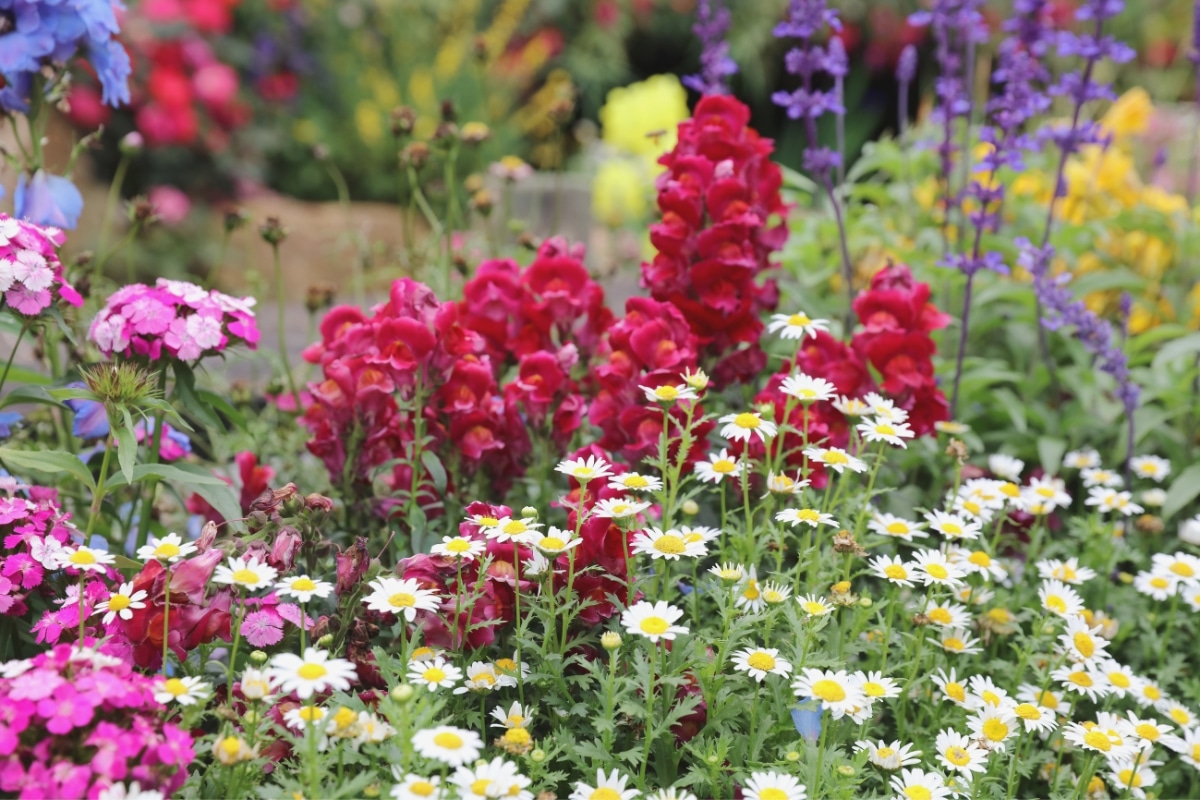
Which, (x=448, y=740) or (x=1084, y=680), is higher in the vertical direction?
(x=448, y=740)

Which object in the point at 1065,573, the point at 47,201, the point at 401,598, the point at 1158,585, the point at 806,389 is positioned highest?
the point at 47,201

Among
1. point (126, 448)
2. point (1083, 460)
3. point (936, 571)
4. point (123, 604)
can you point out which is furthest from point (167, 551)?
point (1083, 460)

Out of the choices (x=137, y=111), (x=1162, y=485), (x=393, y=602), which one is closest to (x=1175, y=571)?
(x=1162, y=485)

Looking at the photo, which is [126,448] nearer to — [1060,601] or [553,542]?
[553,542]

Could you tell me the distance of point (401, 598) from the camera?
3.93 feet

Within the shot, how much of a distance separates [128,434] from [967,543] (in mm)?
1236

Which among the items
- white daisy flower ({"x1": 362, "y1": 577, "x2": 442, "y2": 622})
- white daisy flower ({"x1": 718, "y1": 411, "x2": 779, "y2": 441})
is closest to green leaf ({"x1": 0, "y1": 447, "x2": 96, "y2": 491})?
white daisy flower ({"x1": 362, "y1": 577, "x2": 442, "y2": 622})

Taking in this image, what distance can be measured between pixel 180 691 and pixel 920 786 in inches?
30.9

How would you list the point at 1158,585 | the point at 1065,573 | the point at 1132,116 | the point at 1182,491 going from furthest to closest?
the point at 1132,116, the point at 1182,491, the point at 1158,585, the point at 1065,573

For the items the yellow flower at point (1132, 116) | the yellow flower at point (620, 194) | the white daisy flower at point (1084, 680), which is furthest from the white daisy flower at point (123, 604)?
the yellow flower at point (620, 194)

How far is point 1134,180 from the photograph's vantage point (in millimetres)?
3135

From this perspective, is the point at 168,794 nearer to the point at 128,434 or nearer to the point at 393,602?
the point at 393,602

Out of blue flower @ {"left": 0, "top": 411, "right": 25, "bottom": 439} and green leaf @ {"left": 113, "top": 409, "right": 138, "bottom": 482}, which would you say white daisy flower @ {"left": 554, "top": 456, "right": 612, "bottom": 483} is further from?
blue flower @ {"left": 0, "top": 411, "right": 25, "bottom": 439}

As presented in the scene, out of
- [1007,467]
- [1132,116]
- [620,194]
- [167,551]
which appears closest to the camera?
[167,551]
